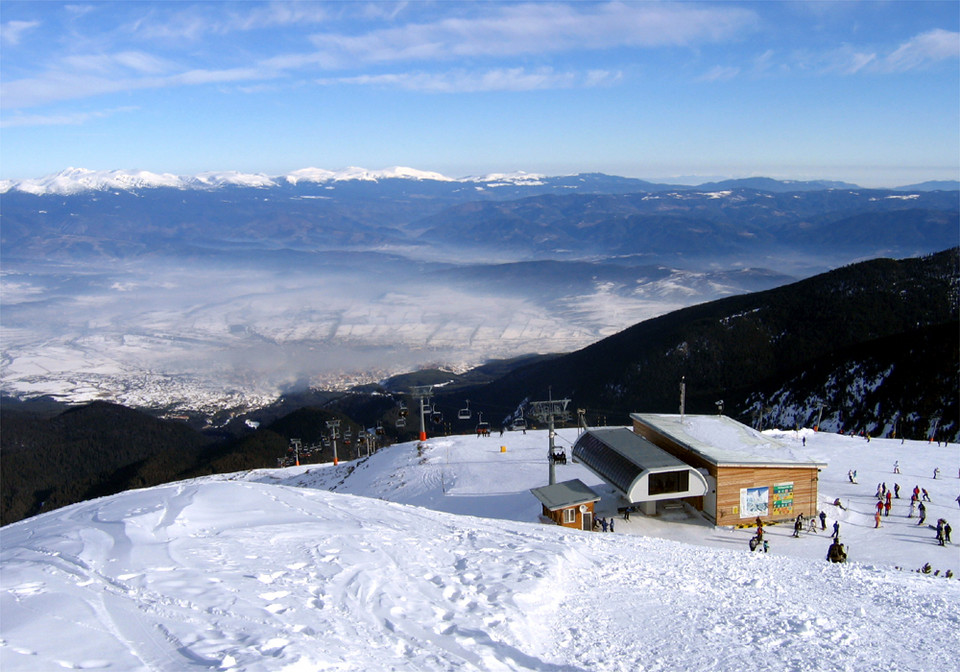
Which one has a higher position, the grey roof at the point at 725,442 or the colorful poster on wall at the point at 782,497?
the grey roof at the point at 725,442

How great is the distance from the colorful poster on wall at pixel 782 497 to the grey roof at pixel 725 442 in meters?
0.84

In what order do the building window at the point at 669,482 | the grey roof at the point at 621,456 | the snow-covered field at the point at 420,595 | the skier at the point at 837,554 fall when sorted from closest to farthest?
1. the snow-covered field at the point at 420,595
2. the skier at the point at 837,554
3. the building window at the point at 669,482
4. the grey roof at the point at 621,456

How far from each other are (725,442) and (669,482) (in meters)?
3.90

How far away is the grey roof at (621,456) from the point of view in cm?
2500

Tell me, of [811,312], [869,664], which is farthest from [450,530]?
[811,312]

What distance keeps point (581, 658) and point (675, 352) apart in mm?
97000

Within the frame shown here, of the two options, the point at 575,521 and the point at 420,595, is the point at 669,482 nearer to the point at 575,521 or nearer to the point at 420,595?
the point at 575,521

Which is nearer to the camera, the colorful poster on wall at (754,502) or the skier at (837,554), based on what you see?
the skier at (837,554)

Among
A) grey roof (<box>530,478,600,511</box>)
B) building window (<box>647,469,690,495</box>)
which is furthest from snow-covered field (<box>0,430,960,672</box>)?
grey roof (<box>530,478,600,511</box>)

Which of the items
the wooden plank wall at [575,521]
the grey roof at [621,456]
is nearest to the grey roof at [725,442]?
the grey roof at [621,456]

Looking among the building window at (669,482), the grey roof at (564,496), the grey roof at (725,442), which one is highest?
the grey roof at (725,442)

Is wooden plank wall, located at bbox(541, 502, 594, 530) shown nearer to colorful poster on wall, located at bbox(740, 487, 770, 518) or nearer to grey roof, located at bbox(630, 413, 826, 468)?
grey roof, located at bbox(630, 413, 826, 468)

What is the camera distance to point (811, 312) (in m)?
107

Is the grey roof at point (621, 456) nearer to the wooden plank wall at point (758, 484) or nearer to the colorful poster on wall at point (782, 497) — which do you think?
the wooden plank wall at point (758, 484)
